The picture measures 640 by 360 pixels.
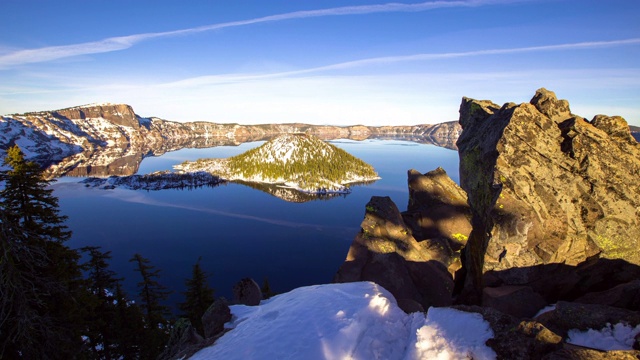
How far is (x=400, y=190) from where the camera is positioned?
6265 inches

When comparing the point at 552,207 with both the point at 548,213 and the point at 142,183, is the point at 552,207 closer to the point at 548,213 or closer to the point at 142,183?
the point at 548,213

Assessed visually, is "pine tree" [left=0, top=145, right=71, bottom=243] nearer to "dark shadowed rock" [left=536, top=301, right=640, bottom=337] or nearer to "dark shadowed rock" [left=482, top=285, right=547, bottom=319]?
"dark shadowed rock" [left=482, top=285, right=547, bottom=319]

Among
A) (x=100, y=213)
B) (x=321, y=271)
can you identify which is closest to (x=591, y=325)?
(x=321, y=271)

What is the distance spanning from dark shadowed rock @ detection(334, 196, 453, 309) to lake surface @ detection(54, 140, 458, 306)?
48086 mm

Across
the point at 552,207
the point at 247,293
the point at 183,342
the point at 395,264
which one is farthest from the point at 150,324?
the point at 552,207

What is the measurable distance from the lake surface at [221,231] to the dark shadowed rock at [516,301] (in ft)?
187

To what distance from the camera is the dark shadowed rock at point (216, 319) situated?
15633mm

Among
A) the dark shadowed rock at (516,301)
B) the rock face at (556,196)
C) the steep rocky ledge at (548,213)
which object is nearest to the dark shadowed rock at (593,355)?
the steep rocky ledge at (548,213)

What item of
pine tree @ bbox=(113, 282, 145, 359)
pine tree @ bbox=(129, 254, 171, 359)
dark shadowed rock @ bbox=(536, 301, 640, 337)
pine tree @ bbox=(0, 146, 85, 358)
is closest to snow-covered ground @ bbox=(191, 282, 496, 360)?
dark shadowed rock @ bbox=(536, 301, 640, 337)

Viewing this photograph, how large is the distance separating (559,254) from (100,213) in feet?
489

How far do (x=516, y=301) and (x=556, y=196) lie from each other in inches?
249

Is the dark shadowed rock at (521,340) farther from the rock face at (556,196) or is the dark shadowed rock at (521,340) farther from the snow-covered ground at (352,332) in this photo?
the rock face at (556,196)

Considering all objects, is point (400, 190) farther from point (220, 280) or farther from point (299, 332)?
point (299, 332)

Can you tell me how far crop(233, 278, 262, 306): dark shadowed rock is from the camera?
63.7 feet
